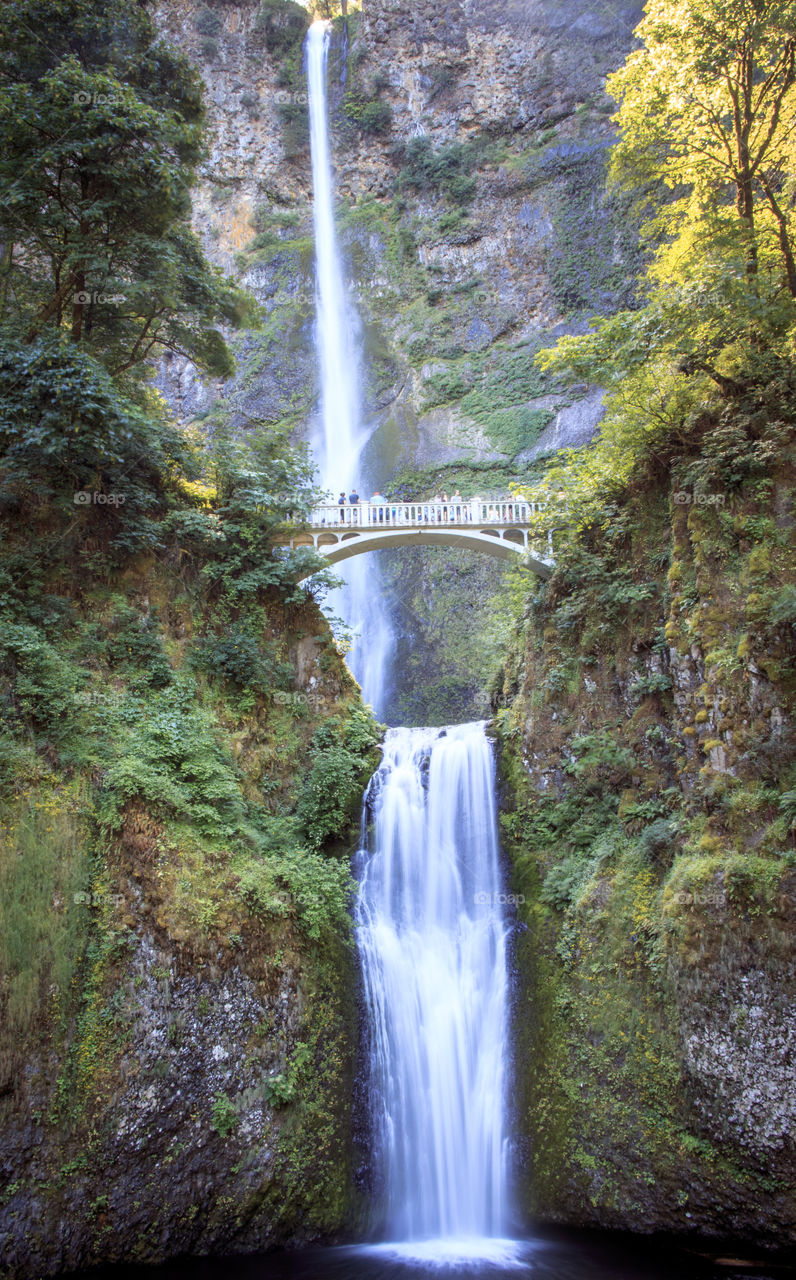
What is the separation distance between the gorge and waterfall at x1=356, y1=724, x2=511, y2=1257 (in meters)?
0.05

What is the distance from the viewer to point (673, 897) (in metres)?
9.12

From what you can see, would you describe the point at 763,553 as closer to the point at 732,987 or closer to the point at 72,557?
the point at 732,987

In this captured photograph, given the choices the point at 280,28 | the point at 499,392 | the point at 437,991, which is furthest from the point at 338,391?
the point at 437,991

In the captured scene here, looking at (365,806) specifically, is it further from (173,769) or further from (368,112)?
(368,112)

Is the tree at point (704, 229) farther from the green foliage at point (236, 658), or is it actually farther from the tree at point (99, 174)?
the green foliage at point (236, 658)

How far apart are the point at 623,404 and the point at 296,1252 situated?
41.4 ft

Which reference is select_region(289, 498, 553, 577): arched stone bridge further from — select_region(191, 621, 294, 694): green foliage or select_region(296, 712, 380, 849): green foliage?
select_region(296, 712, 380, 849): green foliage

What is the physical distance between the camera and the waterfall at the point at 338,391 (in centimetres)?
2620

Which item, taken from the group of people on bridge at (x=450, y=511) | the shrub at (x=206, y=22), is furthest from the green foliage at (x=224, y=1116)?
the shrub at (x=206, y=22)

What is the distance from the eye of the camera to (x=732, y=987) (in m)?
8.35

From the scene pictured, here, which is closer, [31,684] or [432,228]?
[31,684]

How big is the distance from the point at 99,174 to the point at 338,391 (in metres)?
21.0

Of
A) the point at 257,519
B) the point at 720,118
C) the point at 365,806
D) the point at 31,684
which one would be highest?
the point at 720,118

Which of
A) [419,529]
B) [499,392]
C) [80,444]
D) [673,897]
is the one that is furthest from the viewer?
[499,392]
